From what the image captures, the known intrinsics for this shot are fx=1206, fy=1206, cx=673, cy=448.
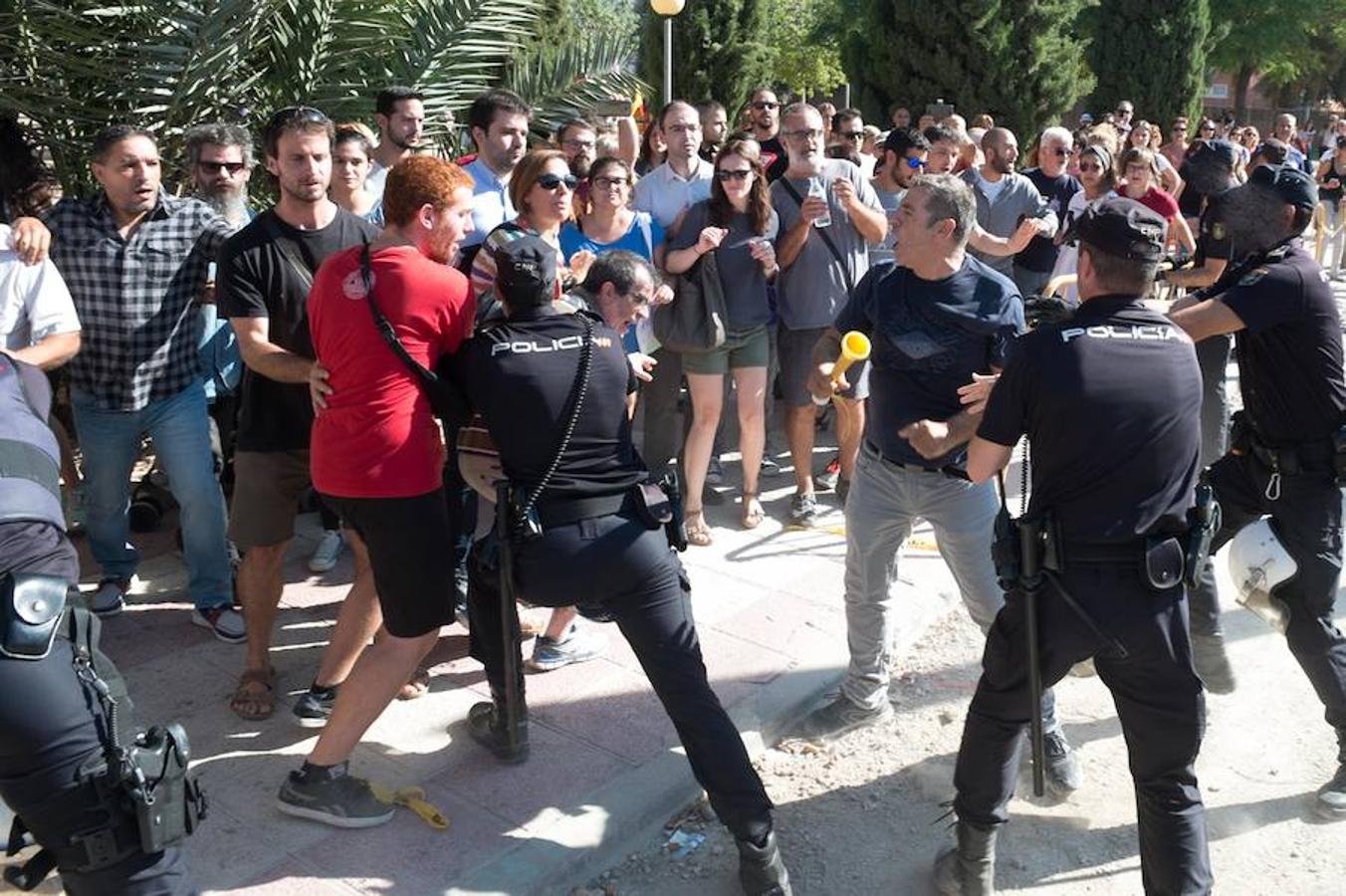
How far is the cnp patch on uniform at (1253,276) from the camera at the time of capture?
157 inches

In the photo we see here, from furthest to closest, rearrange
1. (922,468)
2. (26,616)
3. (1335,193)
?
(1335,193) → (922,468) → (26,616)

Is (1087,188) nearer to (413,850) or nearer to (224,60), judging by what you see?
(224,60)

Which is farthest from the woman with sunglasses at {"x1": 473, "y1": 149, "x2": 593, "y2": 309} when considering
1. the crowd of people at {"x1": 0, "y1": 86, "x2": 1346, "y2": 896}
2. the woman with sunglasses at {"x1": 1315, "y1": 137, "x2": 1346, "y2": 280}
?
the woman with sunglasses at {"x1": 1315, "y1": 137, "x2": 1346, "y2": 280}

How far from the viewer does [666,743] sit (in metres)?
4.27

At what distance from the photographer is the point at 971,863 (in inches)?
137

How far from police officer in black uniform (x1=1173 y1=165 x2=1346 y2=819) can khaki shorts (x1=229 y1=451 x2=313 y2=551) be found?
3.22 meters

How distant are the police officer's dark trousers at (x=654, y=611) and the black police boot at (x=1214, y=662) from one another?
208 cm

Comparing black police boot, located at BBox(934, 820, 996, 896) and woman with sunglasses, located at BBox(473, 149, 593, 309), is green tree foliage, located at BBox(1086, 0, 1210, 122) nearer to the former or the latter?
woman with sunglasses, located at BBox(473, 149, 593, 309)

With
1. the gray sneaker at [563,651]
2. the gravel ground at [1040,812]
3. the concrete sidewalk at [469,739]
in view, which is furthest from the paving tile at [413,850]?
the gray sneaker at [563,651]

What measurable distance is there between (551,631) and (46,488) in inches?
96.8

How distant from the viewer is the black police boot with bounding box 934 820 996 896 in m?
3.45

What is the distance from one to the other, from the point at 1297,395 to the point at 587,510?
245cm

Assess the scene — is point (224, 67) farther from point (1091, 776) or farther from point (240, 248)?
point (1091, 776)

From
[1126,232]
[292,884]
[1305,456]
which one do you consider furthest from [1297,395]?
[292,884]
